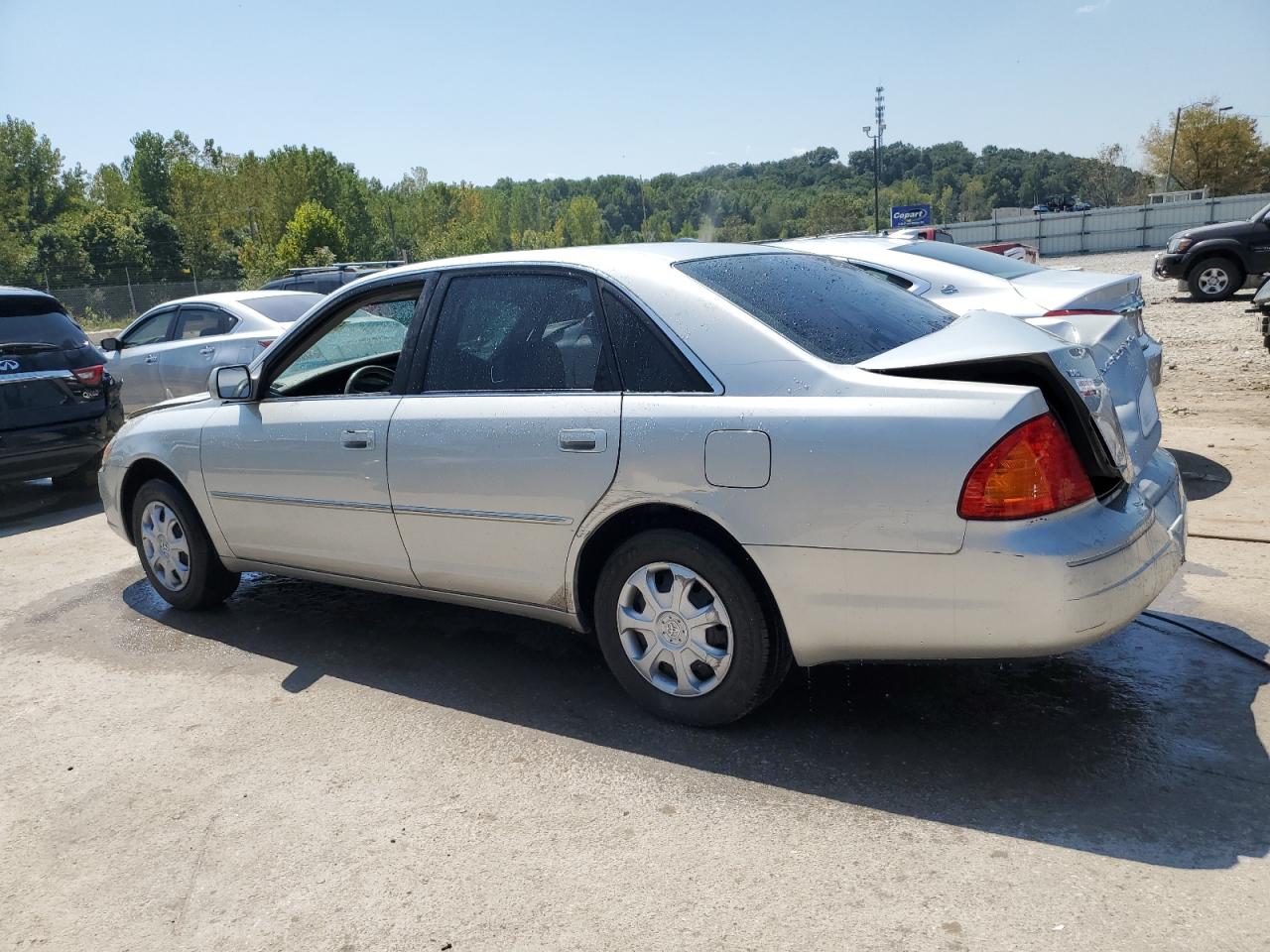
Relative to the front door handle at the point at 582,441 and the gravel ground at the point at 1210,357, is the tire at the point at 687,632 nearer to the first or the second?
the front door handle at the point at 582,441

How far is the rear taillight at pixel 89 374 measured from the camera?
8445 millimetres

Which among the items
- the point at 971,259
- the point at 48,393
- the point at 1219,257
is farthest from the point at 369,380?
the point at 1219,257

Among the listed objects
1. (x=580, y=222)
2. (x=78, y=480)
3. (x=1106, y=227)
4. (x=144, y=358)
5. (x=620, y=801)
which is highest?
(x=580, y=222)

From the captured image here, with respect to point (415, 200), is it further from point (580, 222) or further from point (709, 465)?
point (709, 465)

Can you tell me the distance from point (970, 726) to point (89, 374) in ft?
25.4

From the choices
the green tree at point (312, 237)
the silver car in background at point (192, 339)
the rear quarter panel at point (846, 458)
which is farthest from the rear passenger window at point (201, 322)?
the green tree at point (312, 237)

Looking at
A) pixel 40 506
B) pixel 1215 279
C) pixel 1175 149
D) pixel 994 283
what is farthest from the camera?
pixel 1175 149

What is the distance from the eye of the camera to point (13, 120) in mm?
82812

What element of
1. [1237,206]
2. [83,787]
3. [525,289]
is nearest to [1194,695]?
[525,289]

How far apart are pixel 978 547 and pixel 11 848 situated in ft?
10.0

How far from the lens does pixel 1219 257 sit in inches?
666

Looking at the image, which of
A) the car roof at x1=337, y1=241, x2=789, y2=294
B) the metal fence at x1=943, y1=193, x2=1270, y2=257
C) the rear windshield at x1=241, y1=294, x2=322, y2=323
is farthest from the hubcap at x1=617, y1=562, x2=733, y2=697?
the metal fence at x1=943, y1=193, x2=1270, y2=257

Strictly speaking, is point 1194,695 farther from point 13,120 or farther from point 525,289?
point 13,120

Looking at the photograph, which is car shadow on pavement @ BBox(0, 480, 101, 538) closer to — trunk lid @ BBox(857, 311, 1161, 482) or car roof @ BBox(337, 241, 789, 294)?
car roof @ BBox(337, 241, 789, 294)
